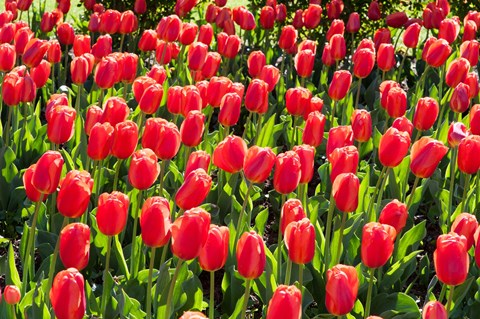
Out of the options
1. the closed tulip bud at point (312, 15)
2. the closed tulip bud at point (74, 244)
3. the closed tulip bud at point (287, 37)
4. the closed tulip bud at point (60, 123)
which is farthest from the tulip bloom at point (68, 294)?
the closed tulip bud at point (312, 15)

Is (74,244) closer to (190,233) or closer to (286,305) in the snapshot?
(190,233)

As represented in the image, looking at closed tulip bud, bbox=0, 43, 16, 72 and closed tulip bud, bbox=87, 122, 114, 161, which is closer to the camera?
closed tulip bud, bbox=87, 122, 114, 161

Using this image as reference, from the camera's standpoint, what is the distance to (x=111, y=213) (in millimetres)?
2748

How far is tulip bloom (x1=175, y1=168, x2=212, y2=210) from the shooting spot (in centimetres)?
286

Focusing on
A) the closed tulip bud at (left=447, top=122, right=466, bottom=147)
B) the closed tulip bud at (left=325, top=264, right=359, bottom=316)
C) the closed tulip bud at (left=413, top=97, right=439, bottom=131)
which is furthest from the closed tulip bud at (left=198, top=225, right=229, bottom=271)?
the closed tulip bud at (left=413, top=97, right=439, bottom=131)

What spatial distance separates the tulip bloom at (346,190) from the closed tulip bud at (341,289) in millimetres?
538

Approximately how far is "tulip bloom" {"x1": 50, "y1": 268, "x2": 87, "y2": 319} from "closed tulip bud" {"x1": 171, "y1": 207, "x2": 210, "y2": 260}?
0.29 m

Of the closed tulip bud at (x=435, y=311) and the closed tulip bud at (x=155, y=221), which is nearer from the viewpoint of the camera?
the closed tulip bud at (x=435, y=311)

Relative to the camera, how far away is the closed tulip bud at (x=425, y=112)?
3.90m

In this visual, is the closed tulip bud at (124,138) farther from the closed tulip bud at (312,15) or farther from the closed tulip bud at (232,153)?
the closed tulip bud at (312,15)

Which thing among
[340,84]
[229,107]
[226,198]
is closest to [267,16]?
[340,84]

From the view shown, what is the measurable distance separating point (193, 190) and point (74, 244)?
0.42 metres

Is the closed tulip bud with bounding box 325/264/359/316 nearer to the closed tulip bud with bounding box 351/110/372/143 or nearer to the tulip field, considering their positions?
the tulip field

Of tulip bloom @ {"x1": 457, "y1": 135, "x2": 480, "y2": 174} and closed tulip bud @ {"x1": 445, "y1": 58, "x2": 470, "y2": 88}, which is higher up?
tulip bloom @ {"x1": 457, "y1": 135, "x2": 480, "y2": 174}
